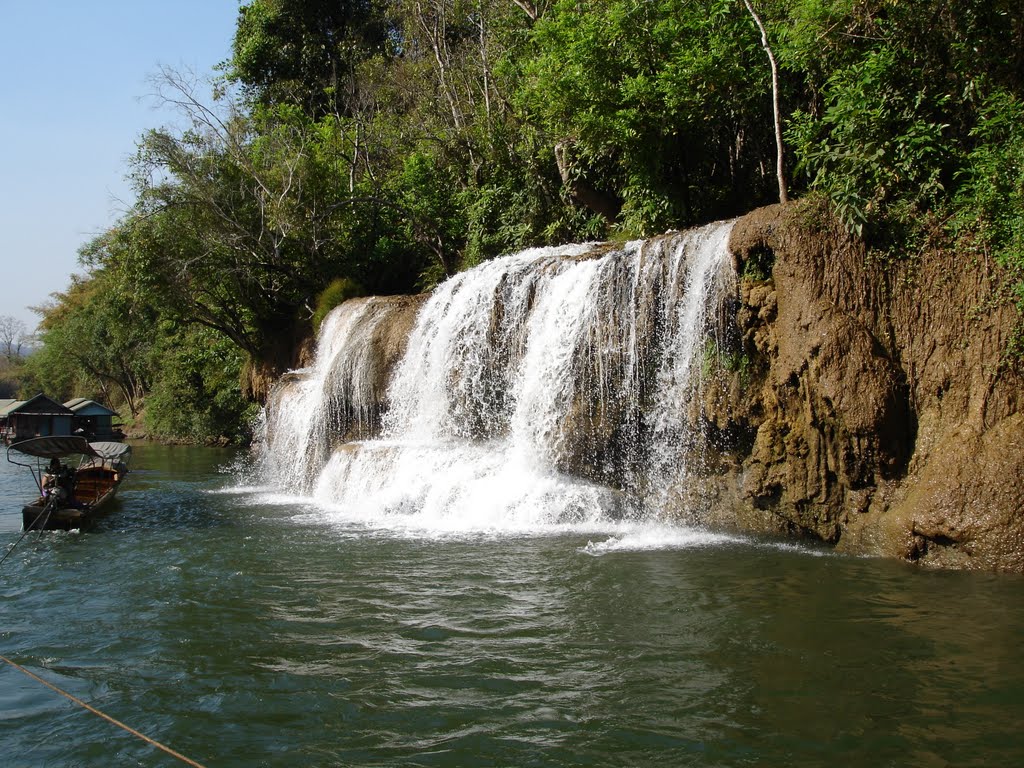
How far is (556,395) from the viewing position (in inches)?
496

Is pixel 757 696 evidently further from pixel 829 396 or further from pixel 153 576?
pixel 153 576

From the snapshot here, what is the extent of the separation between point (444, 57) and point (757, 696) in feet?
82.9

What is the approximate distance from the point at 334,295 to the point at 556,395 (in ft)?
41.2

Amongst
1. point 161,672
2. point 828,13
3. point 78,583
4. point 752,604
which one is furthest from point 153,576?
point 828,13

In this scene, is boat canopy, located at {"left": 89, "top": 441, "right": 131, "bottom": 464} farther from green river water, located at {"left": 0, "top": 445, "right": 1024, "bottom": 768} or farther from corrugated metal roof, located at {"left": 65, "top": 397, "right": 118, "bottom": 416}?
corrugated metal roof, located at {"left": 65, "top": 397, "right": 118, "bottom": 416}

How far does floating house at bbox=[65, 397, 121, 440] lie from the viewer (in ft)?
125

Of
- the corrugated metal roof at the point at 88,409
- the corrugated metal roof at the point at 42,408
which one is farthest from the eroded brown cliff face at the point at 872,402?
the corrugated metal roof at the point at 42,408

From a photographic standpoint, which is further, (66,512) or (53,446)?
(53,446)

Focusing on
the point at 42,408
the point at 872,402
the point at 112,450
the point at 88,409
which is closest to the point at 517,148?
the point at 112,450

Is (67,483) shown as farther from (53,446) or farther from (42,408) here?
(42,408)

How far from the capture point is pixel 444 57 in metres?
27.1

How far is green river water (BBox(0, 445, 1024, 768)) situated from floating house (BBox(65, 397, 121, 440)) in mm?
30578

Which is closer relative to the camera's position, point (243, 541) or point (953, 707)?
point (953, 707)

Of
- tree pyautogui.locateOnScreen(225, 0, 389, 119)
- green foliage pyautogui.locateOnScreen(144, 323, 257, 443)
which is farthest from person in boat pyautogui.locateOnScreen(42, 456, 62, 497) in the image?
tree pyautogui.locateOnScreen(225, 0, 389, 119)
